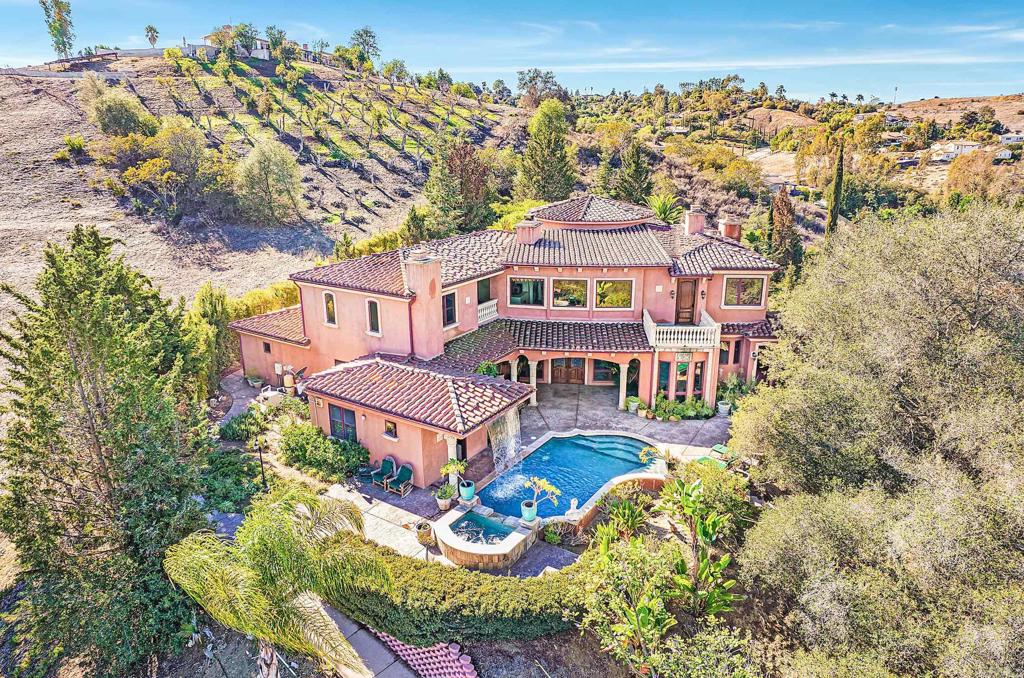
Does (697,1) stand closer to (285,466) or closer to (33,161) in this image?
(285,466)

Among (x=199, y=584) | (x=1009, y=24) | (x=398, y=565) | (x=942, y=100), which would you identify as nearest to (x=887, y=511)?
(x=398, y=565)

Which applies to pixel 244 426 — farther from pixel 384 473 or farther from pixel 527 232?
pixel 527 232

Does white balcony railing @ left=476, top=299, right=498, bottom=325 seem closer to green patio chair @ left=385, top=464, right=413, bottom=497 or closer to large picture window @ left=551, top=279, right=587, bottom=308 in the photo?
large picture window @ left=551, top=279, right=587, bottom=308

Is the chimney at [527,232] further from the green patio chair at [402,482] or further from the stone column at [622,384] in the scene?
the green patio chair at [402,482]

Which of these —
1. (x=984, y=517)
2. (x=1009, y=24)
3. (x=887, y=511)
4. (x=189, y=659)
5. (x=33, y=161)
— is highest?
(x=1009, y=24)

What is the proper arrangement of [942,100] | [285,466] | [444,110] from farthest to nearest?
[942,100] < [444,110] < [285,466]

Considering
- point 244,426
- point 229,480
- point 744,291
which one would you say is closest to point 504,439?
point 229,480
